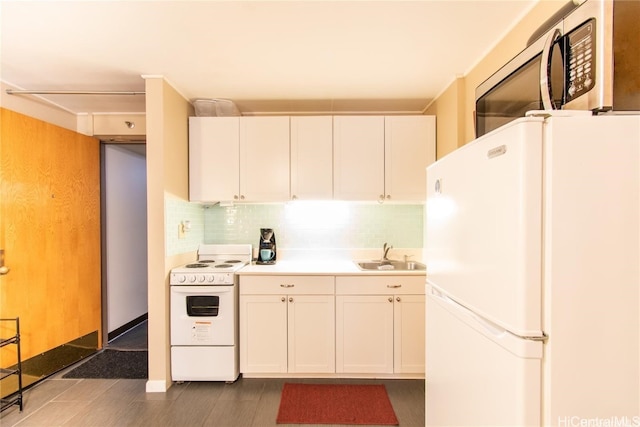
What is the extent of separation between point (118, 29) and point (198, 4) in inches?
21.9

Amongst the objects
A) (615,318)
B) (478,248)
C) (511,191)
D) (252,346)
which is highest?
(511,191)

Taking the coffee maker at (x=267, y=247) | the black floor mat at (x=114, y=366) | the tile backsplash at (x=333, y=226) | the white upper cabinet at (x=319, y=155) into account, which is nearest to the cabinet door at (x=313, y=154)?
the white upper cabinet at (x=319, y=155)

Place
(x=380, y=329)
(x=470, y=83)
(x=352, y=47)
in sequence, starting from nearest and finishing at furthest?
(x=352, y=47) → (x=470, y=83) → (x=380, y=329)

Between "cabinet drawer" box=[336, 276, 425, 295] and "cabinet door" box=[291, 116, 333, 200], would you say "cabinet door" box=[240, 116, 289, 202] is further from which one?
"cabinet drawer" box=[336, 276, 425, 295]

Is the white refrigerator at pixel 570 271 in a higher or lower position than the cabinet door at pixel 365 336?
higher

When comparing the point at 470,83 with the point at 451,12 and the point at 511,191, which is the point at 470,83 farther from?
the point at 511,191

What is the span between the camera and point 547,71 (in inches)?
37.4

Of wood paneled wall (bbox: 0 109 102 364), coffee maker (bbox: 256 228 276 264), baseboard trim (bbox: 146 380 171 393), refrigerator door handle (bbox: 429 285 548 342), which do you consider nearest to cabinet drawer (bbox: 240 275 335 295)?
coffee maker (bbox: 256 228 276 264)

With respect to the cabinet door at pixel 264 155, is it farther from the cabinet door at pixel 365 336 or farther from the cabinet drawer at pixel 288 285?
the cabinet door at pixel 365 336

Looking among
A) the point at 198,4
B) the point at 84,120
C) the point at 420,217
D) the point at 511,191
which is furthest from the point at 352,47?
the point at 84,120

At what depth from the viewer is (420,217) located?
3.04 meters

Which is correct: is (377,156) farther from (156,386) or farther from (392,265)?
(156,386)

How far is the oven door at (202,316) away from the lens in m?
2.37

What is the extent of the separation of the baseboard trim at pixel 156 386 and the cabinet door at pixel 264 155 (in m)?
1.58
